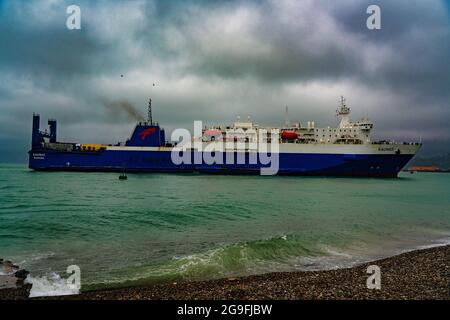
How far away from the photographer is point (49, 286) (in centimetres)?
656

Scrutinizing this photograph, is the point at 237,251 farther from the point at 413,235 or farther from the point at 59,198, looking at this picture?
the point at 59,198

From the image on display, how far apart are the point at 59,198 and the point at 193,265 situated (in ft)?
53.5

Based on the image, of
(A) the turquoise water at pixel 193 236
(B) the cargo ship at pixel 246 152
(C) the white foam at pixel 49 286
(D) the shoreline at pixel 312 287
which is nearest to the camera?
(D) the shoreline at pixel 312 287

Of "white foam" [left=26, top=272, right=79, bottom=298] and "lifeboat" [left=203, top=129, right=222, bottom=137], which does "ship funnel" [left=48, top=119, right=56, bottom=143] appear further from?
"white foam" [left=26, top=272, right=79, bottom=298]

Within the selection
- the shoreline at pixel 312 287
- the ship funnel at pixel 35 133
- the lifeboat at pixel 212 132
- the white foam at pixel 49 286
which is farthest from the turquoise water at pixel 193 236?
the ship funnel at pixel 35 133

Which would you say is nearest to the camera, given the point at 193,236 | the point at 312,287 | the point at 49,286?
the point at 312,287

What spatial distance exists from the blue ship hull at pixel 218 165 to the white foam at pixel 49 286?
139 feet

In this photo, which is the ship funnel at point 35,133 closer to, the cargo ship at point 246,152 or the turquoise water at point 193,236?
the cargo ship at point 246,152

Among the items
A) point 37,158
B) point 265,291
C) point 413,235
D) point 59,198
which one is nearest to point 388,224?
point 413,235

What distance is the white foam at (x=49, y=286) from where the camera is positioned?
6191 mm

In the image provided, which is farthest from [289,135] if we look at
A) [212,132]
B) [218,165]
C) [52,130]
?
[52,130]

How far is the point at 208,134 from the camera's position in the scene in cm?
5128

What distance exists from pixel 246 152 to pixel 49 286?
141 feet

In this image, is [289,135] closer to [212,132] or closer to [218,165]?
[218,165]
